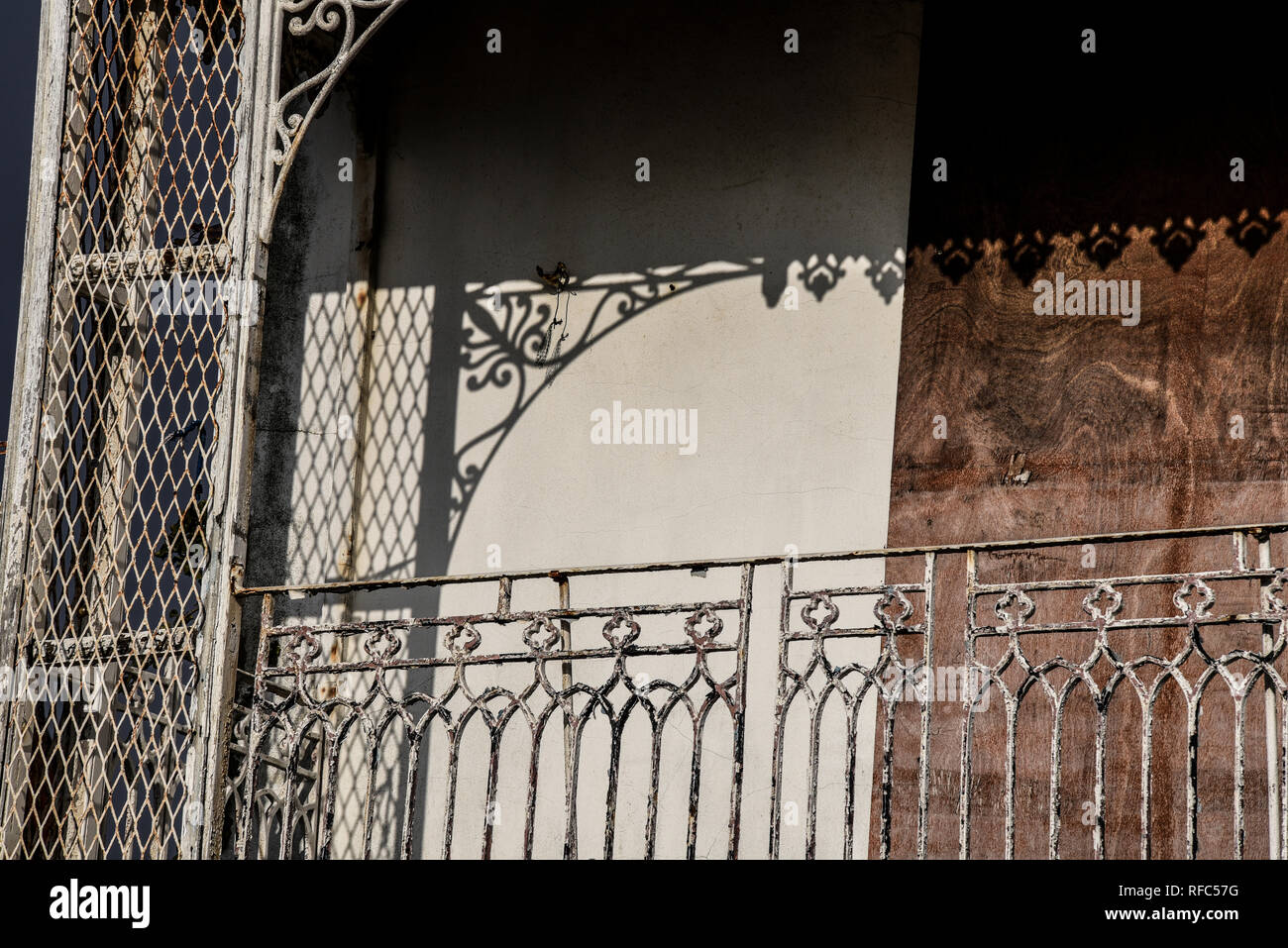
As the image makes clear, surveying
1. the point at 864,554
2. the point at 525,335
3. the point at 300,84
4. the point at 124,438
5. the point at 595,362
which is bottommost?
the point at 864,554

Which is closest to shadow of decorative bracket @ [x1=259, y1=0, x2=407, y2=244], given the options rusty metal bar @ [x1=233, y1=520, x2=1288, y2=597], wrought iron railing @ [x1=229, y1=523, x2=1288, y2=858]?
rusty metal bar @ [x1=233, y1=520, x2=1288, y2=597]

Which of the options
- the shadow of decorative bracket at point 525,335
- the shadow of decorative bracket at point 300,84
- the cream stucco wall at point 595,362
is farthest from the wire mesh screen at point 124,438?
the shadow of decorative bracket at point 525,335

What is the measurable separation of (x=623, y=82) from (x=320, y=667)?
3.15 meters

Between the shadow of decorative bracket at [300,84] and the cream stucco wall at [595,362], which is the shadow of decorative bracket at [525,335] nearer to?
the cream stucco wall at [595,362]

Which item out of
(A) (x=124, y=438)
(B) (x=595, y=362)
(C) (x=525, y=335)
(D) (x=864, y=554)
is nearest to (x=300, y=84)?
(A) (x=124, y=438)

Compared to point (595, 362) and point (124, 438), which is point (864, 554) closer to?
point (595, 362)

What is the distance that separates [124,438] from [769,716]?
2837 millimetres

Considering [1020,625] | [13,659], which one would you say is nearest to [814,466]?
[1020,625]

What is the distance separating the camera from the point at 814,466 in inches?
308

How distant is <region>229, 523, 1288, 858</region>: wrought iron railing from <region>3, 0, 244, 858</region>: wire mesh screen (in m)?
0.48

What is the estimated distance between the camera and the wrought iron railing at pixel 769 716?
6.34 meters

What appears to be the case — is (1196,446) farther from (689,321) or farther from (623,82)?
(623,82)

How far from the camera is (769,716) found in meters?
7.56

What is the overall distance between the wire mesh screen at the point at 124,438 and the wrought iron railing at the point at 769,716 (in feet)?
1.58
